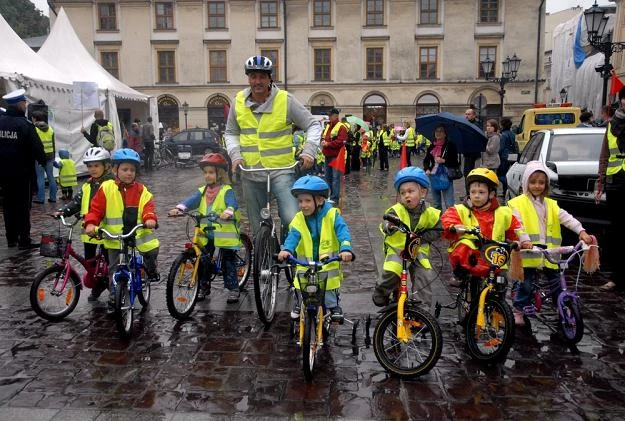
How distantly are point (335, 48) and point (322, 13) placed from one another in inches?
96.3

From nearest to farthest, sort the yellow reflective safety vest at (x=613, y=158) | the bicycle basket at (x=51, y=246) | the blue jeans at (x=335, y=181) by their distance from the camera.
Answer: the bicycle basket at (x=51, y=246) < the yellow reflective safety vest at (x=613, y=158) < the blue jeans at (x=335, y=181)

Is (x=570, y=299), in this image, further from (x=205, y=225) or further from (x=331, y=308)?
(x=205, y=225)

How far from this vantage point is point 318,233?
15.6ft

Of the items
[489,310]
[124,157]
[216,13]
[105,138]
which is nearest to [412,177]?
[489,310]

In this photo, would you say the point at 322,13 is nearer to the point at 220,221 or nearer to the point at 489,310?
the point at 220,221

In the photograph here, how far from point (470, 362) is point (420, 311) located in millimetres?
699

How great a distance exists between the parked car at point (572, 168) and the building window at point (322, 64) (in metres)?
31.9

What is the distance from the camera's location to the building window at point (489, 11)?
130 feet

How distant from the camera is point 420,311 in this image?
4.10 meters

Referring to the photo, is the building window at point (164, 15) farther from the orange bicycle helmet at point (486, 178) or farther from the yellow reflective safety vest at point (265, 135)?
the orange bicycle helmet at point (486, 178)

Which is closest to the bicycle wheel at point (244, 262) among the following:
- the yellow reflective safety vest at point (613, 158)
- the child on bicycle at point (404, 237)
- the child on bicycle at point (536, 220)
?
the child on bicycle at point (404, 237)

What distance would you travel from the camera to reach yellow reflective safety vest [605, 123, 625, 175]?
244 inches

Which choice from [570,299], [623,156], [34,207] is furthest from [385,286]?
[34,207]

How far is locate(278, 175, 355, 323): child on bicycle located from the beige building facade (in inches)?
1436
